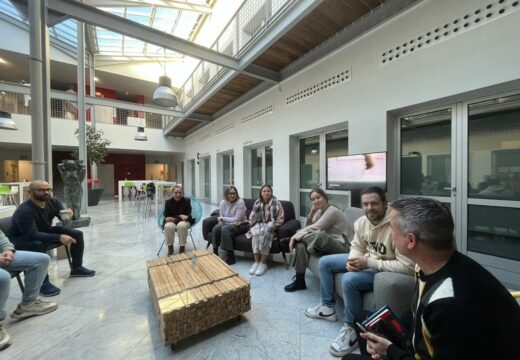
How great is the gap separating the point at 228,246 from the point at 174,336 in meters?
1.53

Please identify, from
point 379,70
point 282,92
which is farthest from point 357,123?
point 282,92

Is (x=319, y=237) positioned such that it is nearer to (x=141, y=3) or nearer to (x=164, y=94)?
(x=164, y=94)

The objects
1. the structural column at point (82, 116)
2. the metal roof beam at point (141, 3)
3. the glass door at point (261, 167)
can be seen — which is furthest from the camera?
the metal roof beam at point (141, 3)

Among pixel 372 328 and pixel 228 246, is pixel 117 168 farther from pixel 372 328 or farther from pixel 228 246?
pixel 372 328

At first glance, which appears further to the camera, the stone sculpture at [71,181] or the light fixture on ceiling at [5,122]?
the light fixture on ceiling at [5,122]

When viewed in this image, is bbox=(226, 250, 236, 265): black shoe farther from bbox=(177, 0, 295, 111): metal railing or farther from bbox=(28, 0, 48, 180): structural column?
bbox=(177, 0, 295, 111): metal railing

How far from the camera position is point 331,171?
3.64 metres

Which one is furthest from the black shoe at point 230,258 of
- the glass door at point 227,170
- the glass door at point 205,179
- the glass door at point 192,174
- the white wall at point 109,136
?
the white wall at point 109,136

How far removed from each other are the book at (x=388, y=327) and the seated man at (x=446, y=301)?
34 millimetres

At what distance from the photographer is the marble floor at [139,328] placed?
1.54 m

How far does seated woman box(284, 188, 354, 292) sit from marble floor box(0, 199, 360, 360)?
0.86 ft

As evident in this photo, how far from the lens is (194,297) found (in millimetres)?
1634

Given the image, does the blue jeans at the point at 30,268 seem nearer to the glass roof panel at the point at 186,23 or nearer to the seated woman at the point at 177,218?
the seated woman at the point at 177,218

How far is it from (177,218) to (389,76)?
3691mm
